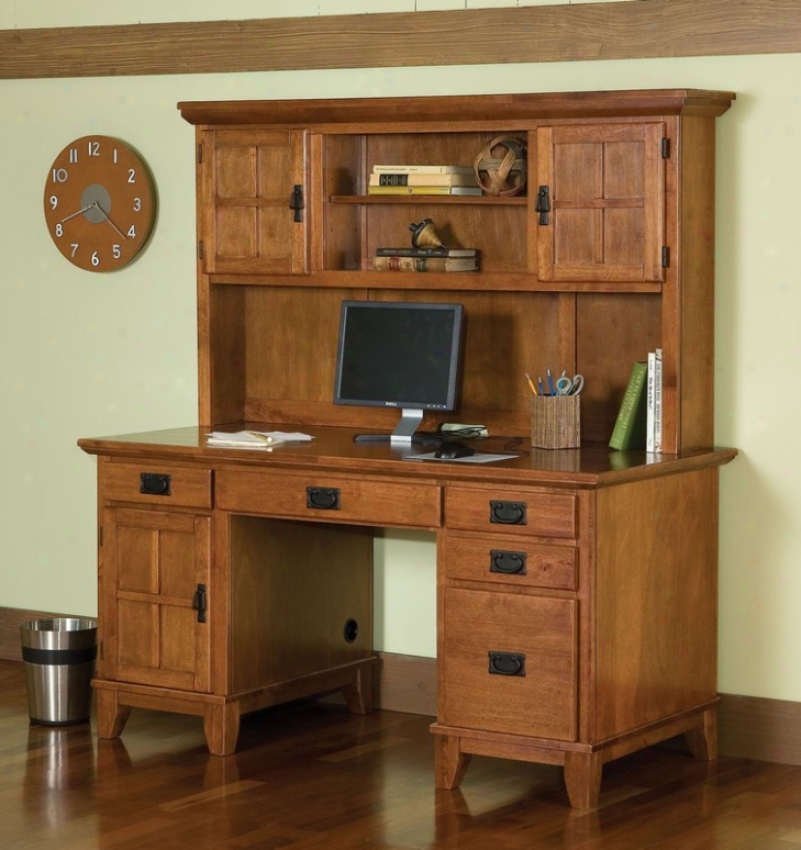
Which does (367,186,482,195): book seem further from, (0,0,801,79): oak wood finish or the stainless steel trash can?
the stainless steel trash can

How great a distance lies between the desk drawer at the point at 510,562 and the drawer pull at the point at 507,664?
0.18 meters

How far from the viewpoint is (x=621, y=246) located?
14.9 ft

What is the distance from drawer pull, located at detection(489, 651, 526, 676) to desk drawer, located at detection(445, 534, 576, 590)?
182 mm

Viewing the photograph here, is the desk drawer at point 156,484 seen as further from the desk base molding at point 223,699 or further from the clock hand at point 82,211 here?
the clock hand at point 82,211

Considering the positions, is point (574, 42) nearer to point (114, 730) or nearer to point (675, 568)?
point (675, 568)

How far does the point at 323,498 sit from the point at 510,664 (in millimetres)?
684

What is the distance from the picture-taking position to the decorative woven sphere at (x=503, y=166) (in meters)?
4.74

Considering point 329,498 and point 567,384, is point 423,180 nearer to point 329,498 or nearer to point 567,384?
point 567,384

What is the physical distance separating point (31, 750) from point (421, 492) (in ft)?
4.58

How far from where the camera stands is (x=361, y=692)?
527 centimetres

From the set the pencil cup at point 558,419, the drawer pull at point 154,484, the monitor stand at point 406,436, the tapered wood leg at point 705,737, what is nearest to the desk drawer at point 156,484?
the drawer pull at point 154,484

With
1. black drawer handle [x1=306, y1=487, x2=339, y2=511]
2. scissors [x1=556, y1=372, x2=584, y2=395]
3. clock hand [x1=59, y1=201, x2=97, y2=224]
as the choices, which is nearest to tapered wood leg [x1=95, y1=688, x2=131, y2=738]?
black drawer handle [x1=306, y1=487, x2=339, y2=511]

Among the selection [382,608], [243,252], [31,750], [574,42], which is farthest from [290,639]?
[574,42]

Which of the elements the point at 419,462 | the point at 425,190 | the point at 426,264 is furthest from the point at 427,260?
the point at 419,462
